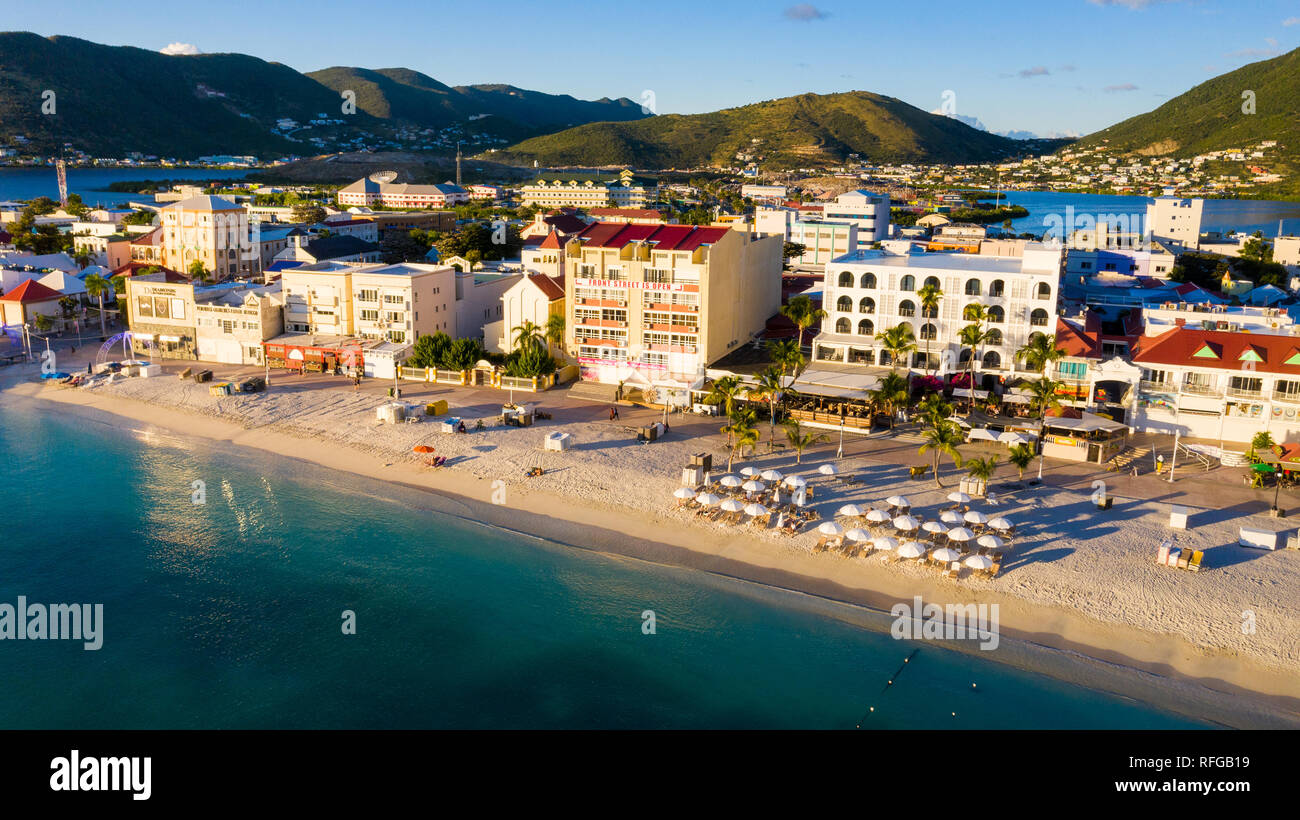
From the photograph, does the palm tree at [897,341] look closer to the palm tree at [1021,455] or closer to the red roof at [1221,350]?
the red roof at [1221,350]

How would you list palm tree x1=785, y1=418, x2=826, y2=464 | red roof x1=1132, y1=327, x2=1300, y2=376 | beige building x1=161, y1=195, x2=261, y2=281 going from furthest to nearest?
1. beige building x1=161, y1=195, x2=261, y2=281
2. red roof x1=1132, y1=327, x2=1300, y2=376
3. palm tree x1=785, y1=418, x2=826, y2=464

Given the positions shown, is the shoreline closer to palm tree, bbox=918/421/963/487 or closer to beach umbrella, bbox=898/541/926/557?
Answer: beach umbrella, bbox=898/541/926/557

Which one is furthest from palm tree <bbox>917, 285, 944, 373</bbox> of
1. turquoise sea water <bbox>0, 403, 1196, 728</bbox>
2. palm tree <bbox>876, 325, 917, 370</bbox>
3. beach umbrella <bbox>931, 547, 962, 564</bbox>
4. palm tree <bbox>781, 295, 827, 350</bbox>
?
turquoise sea water <bbox>0, 403, 1196, 728</bbox>

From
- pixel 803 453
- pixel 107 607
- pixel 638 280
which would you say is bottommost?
pixel 107 607

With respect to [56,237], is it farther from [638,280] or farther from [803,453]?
[803,453]

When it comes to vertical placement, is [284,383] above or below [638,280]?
below
